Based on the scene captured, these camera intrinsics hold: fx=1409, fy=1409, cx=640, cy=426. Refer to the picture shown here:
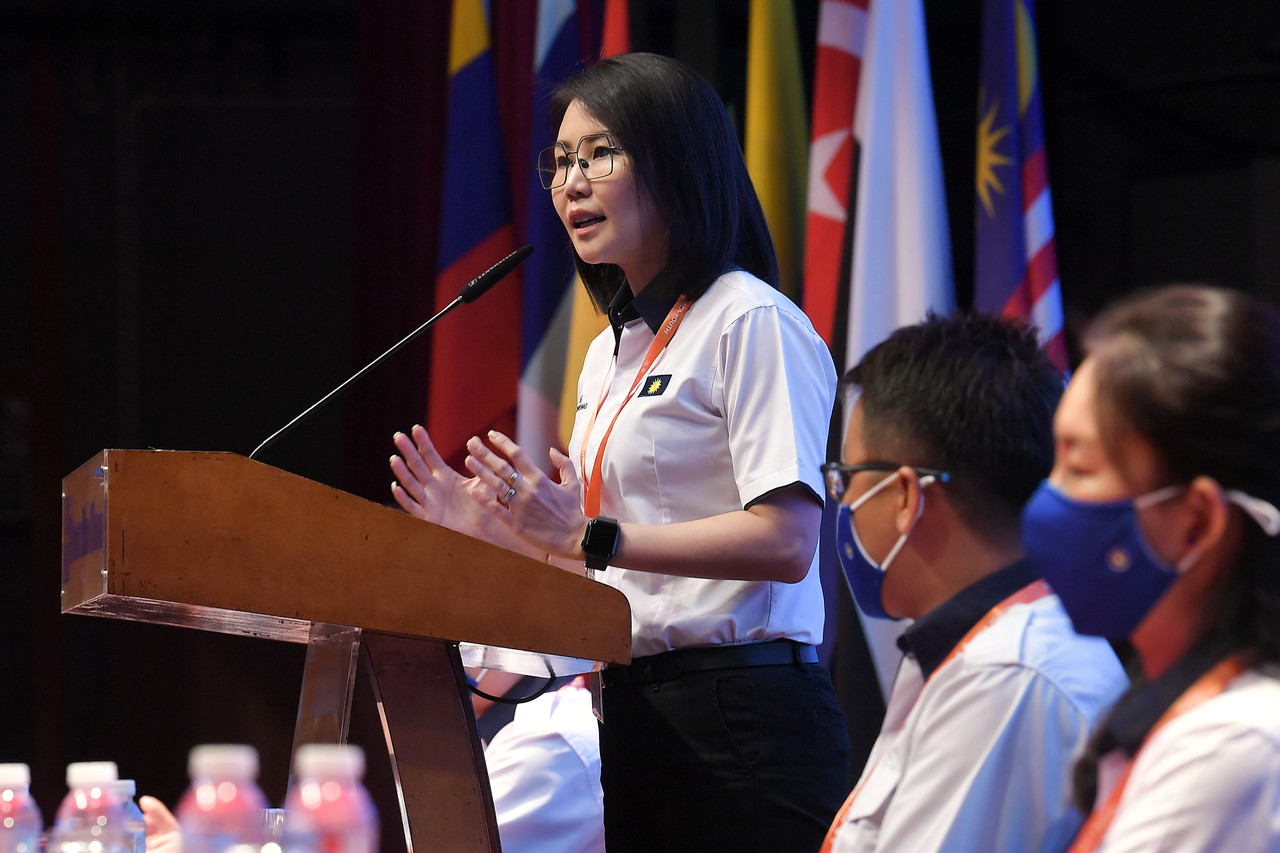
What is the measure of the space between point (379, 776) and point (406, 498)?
0.39 m

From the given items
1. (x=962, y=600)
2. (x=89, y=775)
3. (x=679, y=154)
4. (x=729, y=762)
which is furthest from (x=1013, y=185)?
(x=89, y=775)

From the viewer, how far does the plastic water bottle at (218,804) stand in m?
1.12

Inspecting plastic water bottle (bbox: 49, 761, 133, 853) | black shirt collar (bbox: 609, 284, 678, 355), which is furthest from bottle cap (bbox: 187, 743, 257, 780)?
black shirt collar (bbox: 609, 284, 678, 355)

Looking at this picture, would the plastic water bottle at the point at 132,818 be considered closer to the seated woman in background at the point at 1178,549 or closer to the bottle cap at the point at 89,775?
the bottle cap at the point at 89,775

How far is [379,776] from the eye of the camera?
63.1 inches

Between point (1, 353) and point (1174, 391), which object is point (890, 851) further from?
point (1, 353)

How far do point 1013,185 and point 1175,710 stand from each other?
2.65 m

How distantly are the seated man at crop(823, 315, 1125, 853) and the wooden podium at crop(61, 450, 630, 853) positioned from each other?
315 mm

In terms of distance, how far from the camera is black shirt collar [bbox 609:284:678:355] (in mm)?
1989

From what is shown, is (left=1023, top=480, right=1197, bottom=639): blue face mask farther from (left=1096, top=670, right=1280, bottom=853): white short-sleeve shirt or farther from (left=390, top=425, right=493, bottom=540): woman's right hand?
(left=390, top=425, right=493, bottom=540): woman's right hand

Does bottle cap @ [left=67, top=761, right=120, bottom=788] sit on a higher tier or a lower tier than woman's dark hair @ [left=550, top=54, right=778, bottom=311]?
lower

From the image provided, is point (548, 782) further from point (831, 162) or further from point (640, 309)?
point (831, 162)

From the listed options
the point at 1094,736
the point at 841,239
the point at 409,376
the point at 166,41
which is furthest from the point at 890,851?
the point at 166,41

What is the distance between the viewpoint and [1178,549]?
3.52 ft
